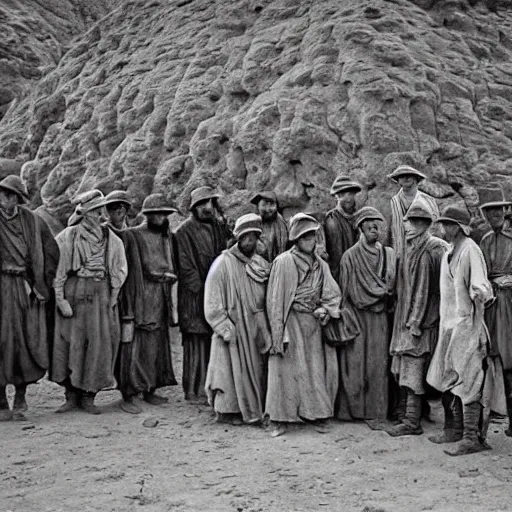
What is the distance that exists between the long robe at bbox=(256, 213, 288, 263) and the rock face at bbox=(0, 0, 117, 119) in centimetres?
665

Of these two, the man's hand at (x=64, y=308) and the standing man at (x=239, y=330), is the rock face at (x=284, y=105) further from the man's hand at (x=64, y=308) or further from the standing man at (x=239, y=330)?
the man's hand at (x=64, y=308)

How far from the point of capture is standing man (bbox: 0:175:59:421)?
6.56 metres

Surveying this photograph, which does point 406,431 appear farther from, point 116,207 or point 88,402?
point 116,207

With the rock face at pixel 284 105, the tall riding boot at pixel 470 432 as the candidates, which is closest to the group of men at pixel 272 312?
the tall riding boot at pixel 470 432

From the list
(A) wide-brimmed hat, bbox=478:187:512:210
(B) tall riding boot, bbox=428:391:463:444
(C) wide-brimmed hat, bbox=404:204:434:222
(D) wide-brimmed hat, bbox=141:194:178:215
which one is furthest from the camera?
(A) wide-brimmed hat, bbox=478:187:512:210

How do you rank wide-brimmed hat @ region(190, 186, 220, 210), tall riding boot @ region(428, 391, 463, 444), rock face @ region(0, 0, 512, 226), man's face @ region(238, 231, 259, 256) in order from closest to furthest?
1. tall riding boot @ region(428, 391, 463, 444)
2. man's face @ region(238, 231, 259, 256)
3. wide-brimmed hat @ region(190, 186, 220, 210)
4. rock face @ region(0, 0, 512, 226)

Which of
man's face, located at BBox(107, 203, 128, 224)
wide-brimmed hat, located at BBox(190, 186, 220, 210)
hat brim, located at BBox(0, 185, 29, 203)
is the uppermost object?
wide-brimmed hat, located at BBox(190, 186, 220, 210)

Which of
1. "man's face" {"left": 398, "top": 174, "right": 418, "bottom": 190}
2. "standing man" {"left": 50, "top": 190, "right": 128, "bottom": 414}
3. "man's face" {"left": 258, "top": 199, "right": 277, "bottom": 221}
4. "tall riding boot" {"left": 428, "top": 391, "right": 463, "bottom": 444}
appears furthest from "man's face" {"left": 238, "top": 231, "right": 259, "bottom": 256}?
"tall riding boot" {"left": 428, "top": 391, "right": 463, "bottom": 444}

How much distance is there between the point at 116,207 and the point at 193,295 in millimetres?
1087

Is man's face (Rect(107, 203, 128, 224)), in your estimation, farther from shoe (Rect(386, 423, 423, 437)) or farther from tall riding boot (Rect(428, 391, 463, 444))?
tall riding boot (Rect(428, 391, 463, 444))

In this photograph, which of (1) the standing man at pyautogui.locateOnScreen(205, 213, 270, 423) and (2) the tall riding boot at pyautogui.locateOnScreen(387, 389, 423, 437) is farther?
(1) the standing man at pyautogui.locateOnScreen(205, 213, 270, 423)

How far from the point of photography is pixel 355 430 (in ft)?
21.1

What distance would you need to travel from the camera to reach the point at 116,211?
23.9 ft

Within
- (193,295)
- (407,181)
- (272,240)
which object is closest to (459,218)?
(407,181)
